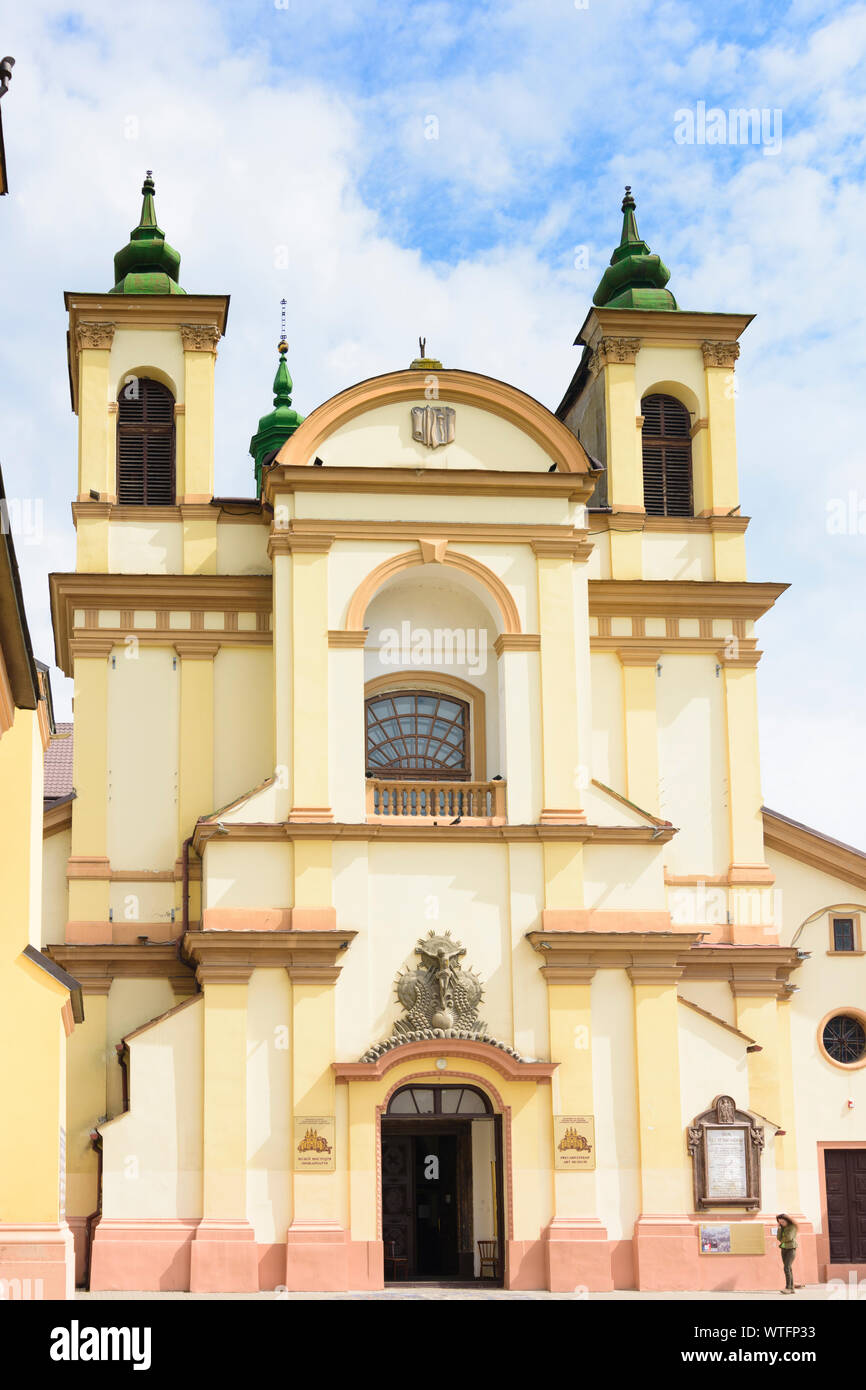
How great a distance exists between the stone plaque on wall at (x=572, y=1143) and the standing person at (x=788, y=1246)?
9.02 ft

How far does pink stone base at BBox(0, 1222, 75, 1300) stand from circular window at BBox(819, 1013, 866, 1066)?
14671 millimetres

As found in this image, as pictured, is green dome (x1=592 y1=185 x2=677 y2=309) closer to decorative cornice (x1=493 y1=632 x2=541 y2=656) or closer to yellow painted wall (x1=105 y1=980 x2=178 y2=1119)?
decorative cornice (x1=493 y1=632 x2=541 y2=656)

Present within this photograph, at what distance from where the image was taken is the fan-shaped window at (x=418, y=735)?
29.0 m

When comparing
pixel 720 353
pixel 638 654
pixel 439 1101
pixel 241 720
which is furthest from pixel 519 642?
pixel 720 353

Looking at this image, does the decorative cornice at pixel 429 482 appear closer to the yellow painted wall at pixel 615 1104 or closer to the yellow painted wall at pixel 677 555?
the yellow painted wall at pixel 677 555

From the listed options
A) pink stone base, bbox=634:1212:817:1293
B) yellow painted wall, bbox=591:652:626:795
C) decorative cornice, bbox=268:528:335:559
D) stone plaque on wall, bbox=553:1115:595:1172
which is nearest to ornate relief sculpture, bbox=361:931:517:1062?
stone plaque on wall, bbox=553:1115:595:1172

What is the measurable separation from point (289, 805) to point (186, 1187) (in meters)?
5.49

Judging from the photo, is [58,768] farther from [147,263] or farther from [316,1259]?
[316,1259]

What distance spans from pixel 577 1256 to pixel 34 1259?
9.24 m

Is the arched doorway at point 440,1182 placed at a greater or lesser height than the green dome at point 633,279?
lesser

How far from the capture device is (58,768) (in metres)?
37.4

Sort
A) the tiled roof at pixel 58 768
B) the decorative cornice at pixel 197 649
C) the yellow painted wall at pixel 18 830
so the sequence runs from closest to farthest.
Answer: the yellow painted wall at pixel 18 830 → the decorative cornice at pixel 197 649 → the tiled roof at pixel 58 768

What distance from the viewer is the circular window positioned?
2961cm

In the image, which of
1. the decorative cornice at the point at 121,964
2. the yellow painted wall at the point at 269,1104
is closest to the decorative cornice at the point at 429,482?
the decorative cornice at the point at 121,964
